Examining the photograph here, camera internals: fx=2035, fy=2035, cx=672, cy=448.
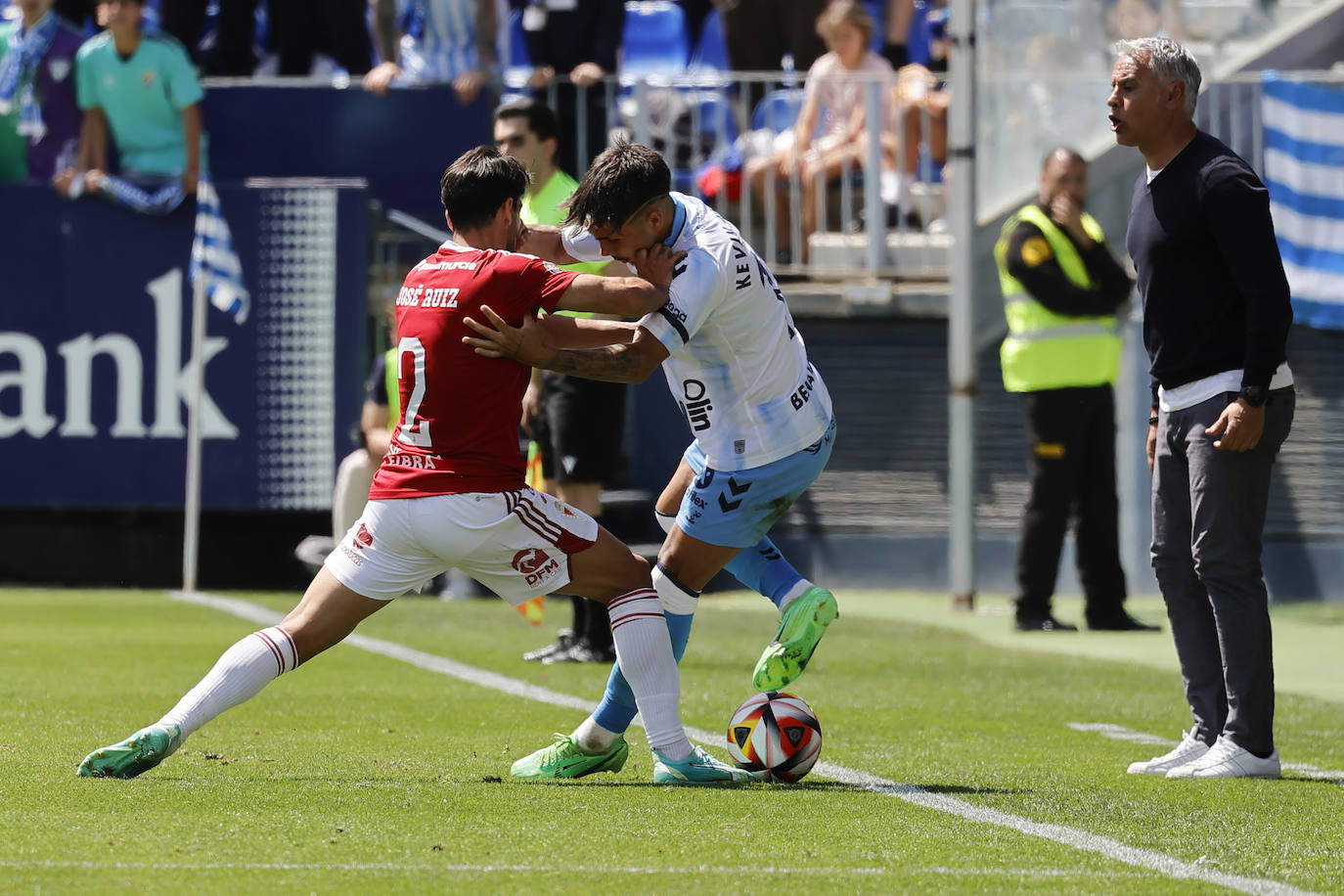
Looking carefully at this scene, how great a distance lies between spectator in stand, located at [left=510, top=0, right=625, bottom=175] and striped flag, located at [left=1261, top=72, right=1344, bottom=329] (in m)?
4.51

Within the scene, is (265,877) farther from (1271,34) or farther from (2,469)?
(1271,34)

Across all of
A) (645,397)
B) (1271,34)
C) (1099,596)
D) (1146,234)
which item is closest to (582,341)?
(1146,234)

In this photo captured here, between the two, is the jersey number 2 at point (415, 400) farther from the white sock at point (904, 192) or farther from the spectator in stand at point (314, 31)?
the spectator in stand at point (314, 31)

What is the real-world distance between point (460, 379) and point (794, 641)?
51.7 inches

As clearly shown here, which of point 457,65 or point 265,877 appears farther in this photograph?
point 457,65

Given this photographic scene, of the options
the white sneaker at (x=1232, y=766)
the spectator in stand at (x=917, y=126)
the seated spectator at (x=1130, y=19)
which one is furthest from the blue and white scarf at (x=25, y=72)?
the white sneaker at (x=1232, y=766)

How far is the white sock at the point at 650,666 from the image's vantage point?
19.2 feet

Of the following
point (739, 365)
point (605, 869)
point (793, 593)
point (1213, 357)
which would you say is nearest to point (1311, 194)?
point (1213, 357)

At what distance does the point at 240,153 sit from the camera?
47.7 ft

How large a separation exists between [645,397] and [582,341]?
861 centimetres

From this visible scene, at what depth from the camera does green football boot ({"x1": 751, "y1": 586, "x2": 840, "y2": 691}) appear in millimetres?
6117

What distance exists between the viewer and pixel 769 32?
50.1ft

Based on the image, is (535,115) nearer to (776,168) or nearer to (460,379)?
(460,379)

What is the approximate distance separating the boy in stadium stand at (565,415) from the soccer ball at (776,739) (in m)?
3.00
